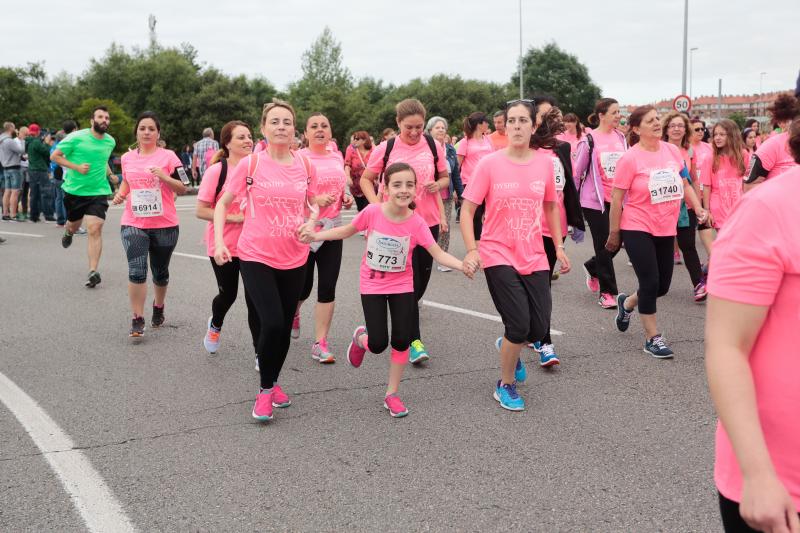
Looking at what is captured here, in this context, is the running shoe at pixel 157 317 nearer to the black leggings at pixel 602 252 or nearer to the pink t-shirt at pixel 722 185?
the black leggings at pixel 602 252

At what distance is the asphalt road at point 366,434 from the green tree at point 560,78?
78088 millimetres

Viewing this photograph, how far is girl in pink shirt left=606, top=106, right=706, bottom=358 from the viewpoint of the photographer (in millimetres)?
6129

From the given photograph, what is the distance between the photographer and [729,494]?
5.75 ft

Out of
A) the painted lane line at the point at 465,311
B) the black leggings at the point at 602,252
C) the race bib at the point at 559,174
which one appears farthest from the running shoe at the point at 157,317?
the black leggings at the point at 602,252

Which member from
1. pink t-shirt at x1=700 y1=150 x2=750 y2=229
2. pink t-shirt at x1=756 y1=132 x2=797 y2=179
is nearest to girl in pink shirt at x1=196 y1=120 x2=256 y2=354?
pink t-shirt at x1=756 y1=132 x2=797 y2=179

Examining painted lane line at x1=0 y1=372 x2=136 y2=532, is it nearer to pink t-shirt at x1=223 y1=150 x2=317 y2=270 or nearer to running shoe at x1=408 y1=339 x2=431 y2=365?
pink t-shirt at x1=223 y1=150 x2=317 y2=270

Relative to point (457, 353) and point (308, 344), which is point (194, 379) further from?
point (457, 353)

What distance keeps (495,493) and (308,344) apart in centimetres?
334

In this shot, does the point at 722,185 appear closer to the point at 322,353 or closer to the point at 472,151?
the point at 472,151

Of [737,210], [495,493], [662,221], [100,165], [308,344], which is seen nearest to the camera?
[737,210]

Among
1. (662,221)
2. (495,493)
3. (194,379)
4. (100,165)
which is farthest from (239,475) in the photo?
(100,165)

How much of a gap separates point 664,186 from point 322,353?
10.1 ft

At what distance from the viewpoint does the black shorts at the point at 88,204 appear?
9.26 m

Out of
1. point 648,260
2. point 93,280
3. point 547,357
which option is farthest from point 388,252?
point 93,280
